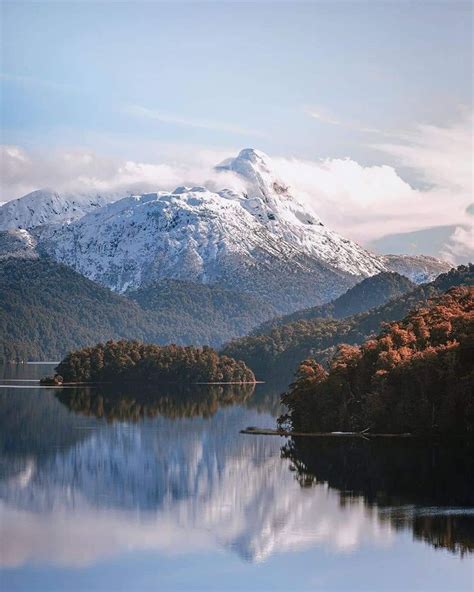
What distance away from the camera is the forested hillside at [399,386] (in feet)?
338

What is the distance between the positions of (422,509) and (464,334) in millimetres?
41233

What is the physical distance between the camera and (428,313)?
13375cm

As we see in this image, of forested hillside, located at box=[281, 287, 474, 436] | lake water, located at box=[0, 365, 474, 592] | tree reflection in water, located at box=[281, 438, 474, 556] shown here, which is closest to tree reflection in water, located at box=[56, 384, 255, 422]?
lake water, located at box=[0, 365, 474, 592]

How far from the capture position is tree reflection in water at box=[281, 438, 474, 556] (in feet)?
222

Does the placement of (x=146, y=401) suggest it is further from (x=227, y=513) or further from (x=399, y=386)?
(x=227, y=513)

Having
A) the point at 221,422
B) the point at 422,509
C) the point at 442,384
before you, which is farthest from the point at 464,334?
the point at 422,509

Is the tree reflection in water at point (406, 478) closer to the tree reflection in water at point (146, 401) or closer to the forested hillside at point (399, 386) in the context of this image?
the forested hillside at point (399, 386)

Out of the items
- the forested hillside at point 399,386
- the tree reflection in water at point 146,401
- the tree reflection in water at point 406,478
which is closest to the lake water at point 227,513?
the tree reflection in water at point 406,478

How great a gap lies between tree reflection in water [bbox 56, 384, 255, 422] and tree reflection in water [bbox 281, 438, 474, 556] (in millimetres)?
37704

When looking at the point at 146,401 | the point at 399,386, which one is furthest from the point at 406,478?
the point at 146,401

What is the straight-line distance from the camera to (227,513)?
73438mm

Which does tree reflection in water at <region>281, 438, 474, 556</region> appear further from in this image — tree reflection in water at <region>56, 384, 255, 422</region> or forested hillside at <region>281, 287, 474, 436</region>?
tree reflection in water at <region>56, 384, 255, 422</region>

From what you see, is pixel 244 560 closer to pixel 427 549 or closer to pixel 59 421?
pixel 427 549

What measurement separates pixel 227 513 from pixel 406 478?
15.8 meters
